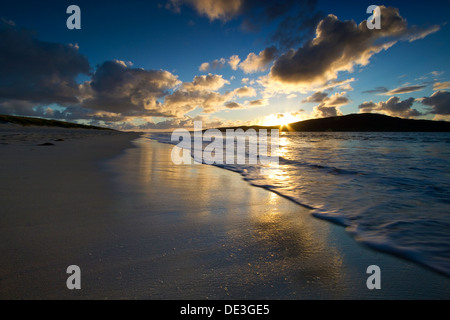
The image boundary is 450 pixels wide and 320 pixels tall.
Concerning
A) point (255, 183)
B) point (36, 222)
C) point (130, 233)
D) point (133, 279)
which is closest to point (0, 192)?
point (36, 222)

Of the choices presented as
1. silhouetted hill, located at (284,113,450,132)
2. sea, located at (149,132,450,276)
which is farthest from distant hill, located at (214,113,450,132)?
sea, located at (149,132,450,276)

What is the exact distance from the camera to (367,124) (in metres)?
127

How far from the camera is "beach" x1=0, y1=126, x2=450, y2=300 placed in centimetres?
170

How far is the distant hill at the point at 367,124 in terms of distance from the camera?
10350cm

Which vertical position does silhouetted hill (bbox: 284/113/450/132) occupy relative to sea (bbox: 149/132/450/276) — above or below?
above

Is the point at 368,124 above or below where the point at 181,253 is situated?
above

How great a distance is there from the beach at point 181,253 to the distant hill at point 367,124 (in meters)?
136

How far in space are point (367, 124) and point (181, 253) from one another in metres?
156

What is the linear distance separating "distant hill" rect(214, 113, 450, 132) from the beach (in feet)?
447

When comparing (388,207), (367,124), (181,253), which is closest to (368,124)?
(367,124)

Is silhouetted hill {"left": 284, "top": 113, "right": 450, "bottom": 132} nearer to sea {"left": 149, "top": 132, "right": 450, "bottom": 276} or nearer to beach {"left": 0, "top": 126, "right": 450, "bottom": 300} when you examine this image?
sea {"left": 149, "top": 132, "right": 450, "bottom": 276}

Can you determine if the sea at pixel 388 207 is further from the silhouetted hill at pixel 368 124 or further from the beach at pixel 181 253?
the silhouetted hill at pixel 368 124

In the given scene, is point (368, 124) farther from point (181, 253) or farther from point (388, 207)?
point (181, 253)
